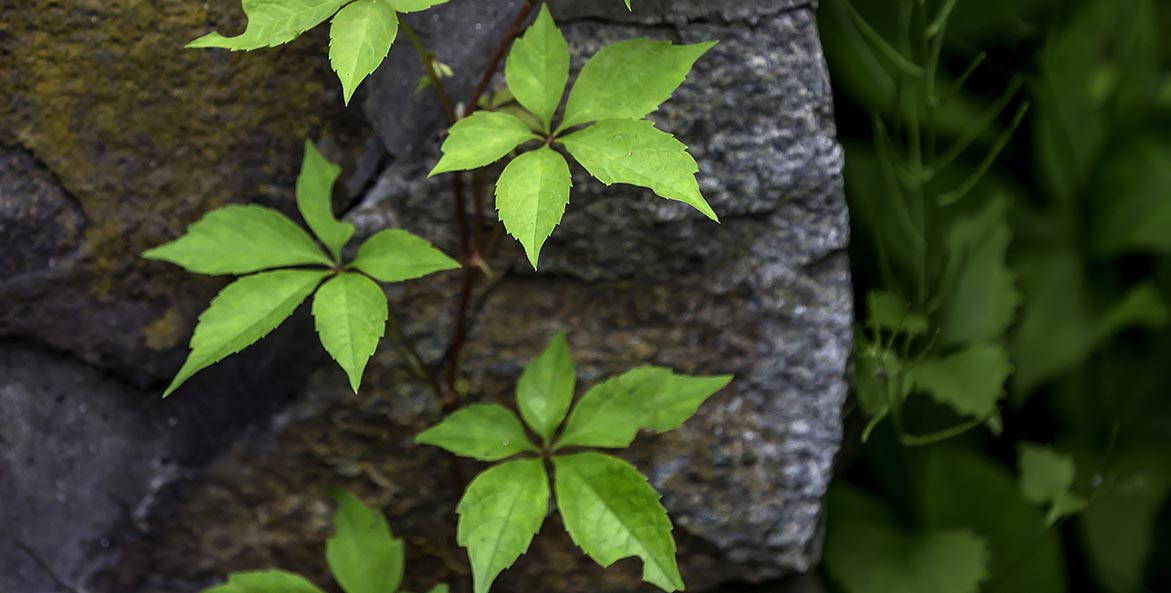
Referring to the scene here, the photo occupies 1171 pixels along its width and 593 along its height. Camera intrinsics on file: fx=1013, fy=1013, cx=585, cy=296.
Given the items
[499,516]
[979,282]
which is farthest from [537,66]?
[979,282]

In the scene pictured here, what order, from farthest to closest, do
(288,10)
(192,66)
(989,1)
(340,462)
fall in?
(989,1) < (340,462) < (192,66) < (288,10)

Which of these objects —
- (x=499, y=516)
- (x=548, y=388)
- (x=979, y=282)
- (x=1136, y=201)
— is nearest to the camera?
(x=499, y=516)

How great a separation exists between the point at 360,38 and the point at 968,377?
0.87 meters

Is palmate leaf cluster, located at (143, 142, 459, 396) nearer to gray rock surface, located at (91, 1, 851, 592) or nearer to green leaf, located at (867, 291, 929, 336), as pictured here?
gray rock surface, located at (91, 1, 851, 592)

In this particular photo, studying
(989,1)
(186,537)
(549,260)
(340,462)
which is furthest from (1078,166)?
(186,537)

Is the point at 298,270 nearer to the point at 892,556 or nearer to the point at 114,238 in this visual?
the point at 114,238

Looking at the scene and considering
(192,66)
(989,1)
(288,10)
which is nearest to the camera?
(288,10)

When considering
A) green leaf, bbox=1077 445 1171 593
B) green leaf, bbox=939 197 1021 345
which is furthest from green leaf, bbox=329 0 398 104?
green leaf, bbox=1077 445 1171 593

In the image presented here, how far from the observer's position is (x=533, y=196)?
859 mm

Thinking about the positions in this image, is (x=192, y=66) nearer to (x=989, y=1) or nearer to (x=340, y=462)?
(x=340, y=462)

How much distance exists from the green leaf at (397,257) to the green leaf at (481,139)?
0.10 metres

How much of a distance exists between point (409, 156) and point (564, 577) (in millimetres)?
536

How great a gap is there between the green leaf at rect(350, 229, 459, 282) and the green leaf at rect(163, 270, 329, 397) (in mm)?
47

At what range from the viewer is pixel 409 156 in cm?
110
